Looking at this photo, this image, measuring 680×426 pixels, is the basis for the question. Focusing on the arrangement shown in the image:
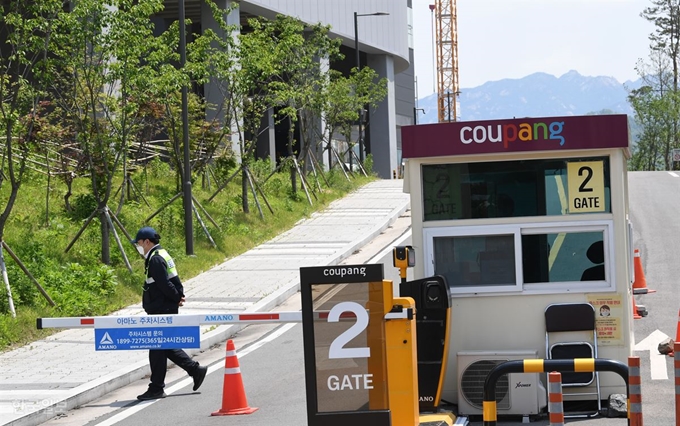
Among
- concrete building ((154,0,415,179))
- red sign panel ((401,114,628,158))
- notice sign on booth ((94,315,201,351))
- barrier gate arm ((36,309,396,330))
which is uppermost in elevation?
concrete building ((154,0,415,179))

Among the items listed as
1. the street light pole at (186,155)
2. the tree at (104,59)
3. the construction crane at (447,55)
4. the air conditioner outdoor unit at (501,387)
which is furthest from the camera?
the construction crane at (447,55)

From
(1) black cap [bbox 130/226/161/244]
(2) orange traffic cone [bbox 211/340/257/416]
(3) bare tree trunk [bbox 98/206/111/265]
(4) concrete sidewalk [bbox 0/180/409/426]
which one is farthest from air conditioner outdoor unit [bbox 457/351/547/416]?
(3) bare tree trunk [bbox 98/206/111/265]

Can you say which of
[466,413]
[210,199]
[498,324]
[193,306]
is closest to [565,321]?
[498,324]

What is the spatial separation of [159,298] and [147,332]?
2232 millimetres

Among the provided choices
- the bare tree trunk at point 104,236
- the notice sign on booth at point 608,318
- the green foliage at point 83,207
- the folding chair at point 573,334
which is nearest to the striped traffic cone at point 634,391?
the folding chair at point 573,334

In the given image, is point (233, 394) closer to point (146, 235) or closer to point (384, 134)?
point (146, 235)

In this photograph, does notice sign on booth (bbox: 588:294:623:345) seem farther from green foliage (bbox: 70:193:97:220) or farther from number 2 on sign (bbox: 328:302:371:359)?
green foliage (bbox: 70:193:97:220)

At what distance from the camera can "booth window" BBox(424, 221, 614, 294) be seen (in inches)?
384

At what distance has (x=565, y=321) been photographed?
9648 millimetres

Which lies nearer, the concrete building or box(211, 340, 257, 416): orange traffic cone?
box(211, 340, 257, 416): orange traffic cone

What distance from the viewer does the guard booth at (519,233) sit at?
9633 millimetres

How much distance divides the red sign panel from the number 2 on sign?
2.41m

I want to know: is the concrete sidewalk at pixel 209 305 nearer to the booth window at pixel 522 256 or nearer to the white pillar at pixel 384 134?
the booth window at pixel 522 256

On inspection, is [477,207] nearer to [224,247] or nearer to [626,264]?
[626,264]
